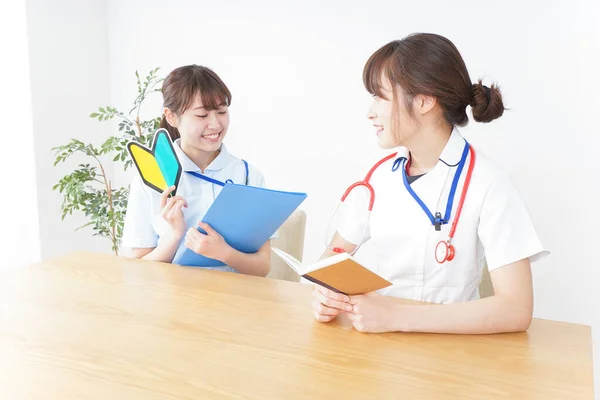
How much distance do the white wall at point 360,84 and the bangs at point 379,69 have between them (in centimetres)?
141

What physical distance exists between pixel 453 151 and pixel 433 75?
0.61ft

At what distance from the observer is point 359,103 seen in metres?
3.10

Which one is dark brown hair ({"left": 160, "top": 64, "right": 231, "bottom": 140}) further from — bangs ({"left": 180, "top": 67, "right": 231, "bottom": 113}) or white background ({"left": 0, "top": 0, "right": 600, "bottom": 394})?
white background ({"left": 0, "top": 0, "right": 600, "bottom": 394})

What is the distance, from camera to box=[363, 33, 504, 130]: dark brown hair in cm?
146

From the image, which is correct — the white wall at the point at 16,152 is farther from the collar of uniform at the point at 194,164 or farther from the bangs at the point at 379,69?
the bangs at the point at 379,69

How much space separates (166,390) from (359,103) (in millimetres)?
2258

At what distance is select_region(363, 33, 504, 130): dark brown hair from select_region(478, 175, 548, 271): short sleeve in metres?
0.20

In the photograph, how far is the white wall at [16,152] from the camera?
3.24m

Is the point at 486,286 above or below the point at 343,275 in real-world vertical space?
below

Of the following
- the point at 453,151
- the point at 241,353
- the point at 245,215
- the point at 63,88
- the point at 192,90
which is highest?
the point at 63,88

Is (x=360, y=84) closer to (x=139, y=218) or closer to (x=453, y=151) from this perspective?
Result: (x=139, y=218)

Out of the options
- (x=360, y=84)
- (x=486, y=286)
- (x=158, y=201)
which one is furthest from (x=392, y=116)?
(x=360, y=84)

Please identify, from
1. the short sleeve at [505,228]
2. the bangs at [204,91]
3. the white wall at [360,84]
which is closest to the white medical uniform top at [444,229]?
the short sleeve at [505,228]

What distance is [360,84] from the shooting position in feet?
10.1
